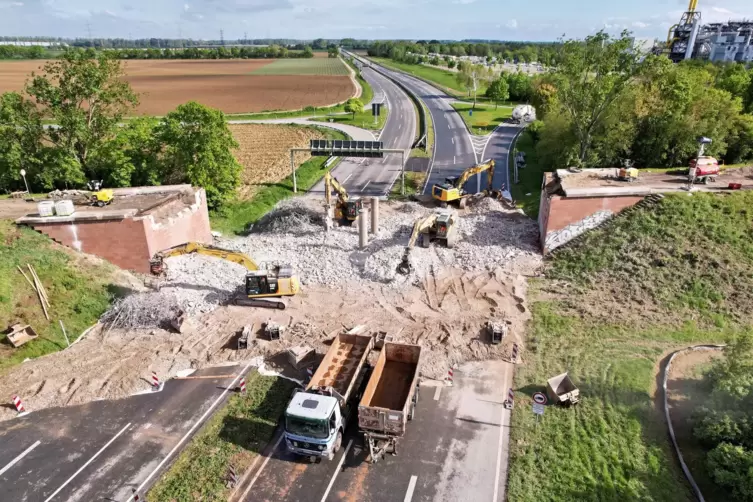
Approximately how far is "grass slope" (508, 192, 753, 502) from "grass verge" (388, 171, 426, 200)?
18.8 metres

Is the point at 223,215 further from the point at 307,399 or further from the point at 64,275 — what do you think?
the point at 307,399

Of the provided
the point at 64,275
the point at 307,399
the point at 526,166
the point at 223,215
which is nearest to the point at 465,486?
the point at 307,399

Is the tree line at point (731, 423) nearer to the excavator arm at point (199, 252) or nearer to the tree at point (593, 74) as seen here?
the excavator arm at point (199, 252)

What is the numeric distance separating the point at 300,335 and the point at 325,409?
865 cm

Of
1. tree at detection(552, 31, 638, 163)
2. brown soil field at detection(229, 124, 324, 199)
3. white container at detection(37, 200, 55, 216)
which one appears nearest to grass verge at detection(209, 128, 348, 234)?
brown soil field at detection(229, 124, 324, 199)

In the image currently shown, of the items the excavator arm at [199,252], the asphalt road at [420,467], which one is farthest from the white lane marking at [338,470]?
the excavator arm at [199,252]

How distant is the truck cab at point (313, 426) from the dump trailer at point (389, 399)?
1.10 m

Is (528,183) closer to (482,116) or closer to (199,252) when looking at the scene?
(199,252)

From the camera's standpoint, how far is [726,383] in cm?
2019

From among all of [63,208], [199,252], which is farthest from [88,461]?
[63,208]

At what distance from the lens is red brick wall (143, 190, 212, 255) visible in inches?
1277

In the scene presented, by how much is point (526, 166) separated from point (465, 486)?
46.5 meters

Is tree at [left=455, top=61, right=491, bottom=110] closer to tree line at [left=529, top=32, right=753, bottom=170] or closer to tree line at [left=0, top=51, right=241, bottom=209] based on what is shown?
tree line at [left=529, top=32, right=753, bottom=170]

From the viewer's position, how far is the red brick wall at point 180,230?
32438 mm
